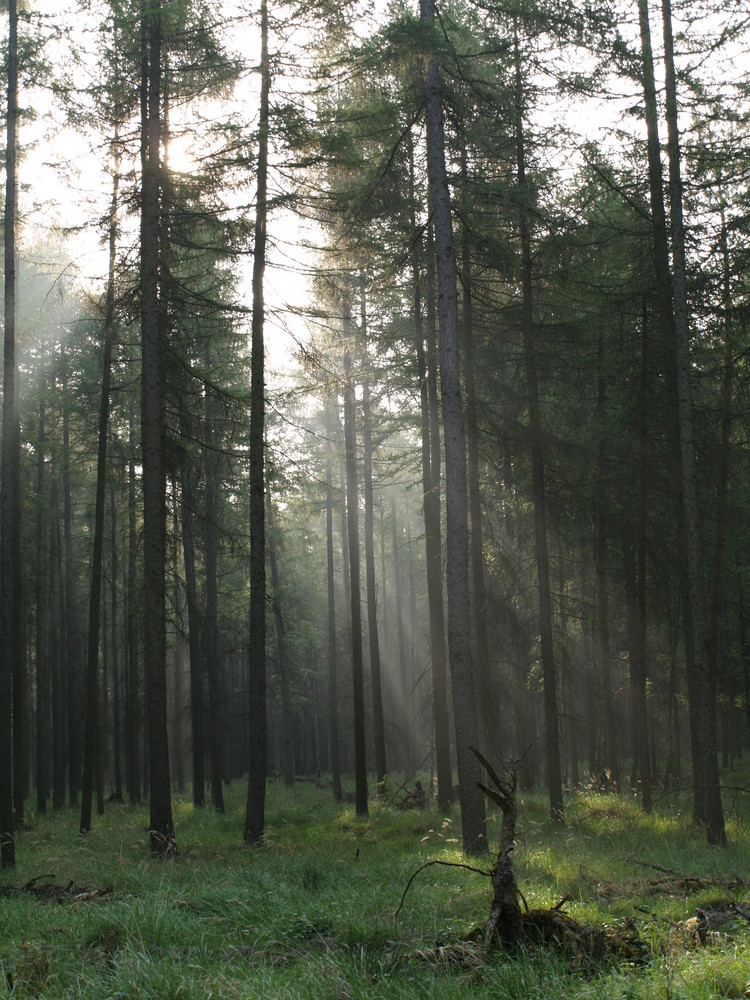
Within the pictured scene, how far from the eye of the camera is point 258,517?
13.2m

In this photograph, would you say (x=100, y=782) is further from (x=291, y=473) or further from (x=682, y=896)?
(x=682, y=896)

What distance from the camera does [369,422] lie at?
818 inches

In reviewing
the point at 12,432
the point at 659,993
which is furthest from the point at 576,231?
the point at 659,993

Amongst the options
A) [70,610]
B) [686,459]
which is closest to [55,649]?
[70,610]

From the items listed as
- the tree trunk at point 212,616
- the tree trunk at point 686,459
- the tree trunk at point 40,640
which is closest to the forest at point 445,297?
the tree trunk at point 686,459

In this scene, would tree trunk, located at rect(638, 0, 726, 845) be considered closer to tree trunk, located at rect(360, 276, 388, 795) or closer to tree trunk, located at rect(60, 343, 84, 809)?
tree trunk, located at rect(360, 276, 388, 795)

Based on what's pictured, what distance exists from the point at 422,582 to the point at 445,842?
1256 inches

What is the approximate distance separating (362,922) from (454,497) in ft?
20.1

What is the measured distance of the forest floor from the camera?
14.8 feet

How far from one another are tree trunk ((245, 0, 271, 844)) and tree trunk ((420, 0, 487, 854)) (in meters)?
3.24

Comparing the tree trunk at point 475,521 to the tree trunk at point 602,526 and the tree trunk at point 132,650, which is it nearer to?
the tree trunk at point 602,526

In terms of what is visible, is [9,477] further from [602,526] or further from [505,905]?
[602,526]

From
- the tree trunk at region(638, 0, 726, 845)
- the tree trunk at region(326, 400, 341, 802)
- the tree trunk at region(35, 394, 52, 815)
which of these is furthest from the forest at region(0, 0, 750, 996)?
the tree trunk at region(326, 400, 341, 802)

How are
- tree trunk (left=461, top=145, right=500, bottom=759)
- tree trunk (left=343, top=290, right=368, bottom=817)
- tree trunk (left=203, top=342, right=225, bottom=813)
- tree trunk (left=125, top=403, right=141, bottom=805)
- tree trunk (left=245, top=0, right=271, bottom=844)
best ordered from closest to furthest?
tree trunk (left=245, top=0, right=271, bottom=844) → tree trunk (left=461, top=145, right=500, bottom=759) → tree trunk (left=125, top=403, right=141, bottom=805) → tree trunk (left=343, top=290, right=368, bottom=817) → tree trunk (left=203, top=342, right=225, bottom=813)
